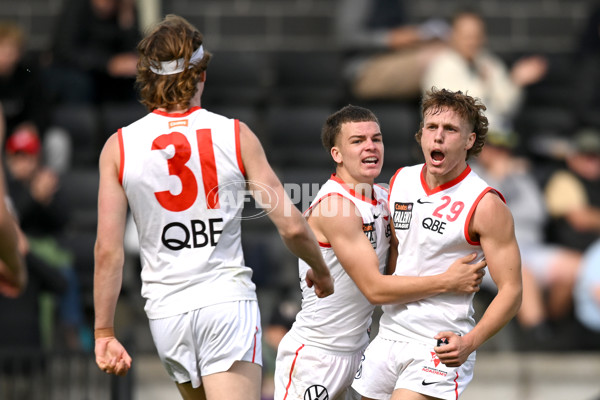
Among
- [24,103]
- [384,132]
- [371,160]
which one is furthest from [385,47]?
[371,160]

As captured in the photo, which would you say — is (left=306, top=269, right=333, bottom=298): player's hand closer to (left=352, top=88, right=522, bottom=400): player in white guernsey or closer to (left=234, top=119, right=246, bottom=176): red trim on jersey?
(left=352, top=88, right=522, bottom=400): player in white guernsey

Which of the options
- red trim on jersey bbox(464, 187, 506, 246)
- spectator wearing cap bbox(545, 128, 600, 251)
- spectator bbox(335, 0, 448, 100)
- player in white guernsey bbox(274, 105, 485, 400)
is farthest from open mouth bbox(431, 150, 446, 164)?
spectator bbox(335, 0, 448, 100)

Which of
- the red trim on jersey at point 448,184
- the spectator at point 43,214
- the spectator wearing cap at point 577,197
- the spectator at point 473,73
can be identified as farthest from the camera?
the spectator at point 473,73

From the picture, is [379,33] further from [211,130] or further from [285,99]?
[211,130]

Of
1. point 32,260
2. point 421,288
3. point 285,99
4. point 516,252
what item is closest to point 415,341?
point 421,288

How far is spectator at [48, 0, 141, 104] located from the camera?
9.88 meters

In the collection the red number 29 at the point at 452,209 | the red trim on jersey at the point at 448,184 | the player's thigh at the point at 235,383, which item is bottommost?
the player's thigh at the point at 235,383

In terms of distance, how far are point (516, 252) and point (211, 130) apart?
1.43m

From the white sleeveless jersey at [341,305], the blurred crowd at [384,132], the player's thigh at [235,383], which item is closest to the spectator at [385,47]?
the blurred crowd at [384,132]

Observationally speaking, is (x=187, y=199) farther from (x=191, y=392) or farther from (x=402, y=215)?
(x=402, y=215)

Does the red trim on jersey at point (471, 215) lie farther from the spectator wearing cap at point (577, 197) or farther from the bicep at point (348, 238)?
the spectator wearing cap at point (577, 197)

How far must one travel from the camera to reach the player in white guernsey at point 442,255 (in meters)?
4.22

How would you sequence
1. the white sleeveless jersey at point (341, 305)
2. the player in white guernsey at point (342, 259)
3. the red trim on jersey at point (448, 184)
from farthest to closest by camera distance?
the white sleeveless jersey at point (341, 305), the player in white guernsey at point (342, 259), the red trim on jersey at point (448, 184)

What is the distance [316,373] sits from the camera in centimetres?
474
